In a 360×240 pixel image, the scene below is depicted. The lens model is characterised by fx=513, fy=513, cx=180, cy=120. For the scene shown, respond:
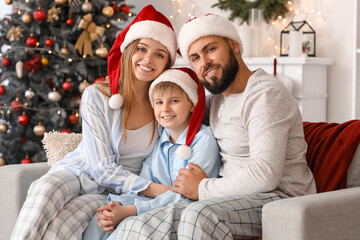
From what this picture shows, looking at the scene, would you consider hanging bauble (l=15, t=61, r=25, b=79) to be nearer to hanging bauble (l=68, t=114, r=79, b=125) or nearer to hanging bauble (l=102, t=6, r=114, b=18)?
hanging bauble (l=68, t=114, r=79, b=125)

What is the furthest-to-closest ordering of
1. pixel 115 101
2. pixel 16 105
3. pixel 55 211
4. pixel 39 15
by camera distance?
pixel 16 105, pixel 39 15, pixel 115 101, pixel 55 211

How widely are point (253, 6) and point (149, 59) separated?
2.50 metres

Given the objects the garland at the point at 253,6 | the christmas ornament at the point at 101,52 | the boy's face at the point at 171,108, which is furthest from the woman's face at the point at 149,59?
the garland at the point at 253,6

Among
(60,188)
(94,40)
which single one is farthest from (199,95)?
(94,40)

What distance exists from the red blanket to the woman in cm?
60

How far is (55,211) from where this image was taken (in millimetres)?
1896

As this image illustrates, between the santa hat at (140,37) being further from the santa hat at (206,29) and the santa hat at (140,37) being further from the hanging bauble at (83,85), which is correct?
the hanging bauble at (83,85)

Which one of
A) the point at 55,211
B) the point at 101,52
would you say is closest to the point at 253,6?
the point at 101,52

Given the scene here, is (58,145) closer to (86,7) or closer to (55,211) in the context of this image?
(55,211)

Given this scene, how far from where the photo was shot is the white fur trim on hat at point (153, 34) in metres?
2.20

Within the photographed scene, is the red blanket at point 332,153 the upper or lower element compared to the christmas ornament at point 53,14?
lower

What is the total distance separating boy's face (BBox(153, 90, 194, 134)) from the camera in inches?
→ 82.0

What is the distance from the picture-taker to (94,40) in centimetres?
414

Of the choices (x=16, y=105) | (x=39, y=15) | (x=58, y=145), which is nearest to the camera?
(x=58, y=145)
